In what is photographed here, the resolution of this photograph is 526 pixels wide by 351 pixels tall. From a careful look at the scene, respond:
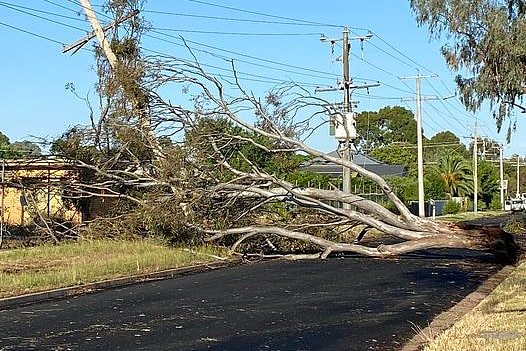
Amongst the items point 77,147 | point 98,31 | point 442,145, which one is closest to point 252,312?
point 77,147

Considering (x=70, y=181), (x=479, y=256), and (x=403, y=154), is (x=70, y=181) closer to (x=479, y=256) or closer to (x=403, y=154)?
(x=479, y=256)

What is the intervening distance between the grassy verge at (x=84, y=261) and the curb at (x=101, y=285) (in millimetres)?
291

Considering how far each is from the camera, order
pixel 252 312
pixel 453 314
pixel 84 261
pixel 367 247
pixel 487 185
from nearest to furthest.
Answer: pixel 453 314
pixel 252 312
pixel 84 261
pixel 367 247
pixel 487 185

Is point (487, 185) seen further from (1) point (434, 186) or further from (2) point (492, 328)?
(2) point (492, 328)

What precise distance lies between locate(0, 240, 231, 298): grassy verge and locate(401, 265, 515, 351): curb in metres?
7.63

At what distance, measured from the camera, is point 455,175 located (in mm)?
79375

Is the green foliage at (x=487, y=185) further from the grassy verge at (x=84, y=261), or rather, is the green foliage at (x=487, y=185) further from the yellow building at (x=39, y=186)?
the grassy verge at (x=84, y=261)

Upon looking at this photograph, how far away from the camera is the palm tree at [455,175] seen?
79.4m

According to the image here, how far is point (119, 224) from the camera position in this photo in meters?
25.5

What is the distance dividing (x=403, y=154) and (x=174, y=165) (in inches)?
3339

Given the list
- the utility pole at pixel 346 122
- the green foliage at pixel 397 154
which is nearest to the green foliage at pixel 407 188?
the utility pole at pixel 346 122

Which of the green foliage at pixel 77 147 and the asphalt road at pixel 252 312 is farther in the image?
the green foliage at pixel 77 147

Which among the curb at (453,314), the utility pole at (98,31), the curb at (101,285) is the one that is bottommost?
the curb at (453,314)

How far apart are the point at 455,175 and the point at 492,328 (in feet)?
230
